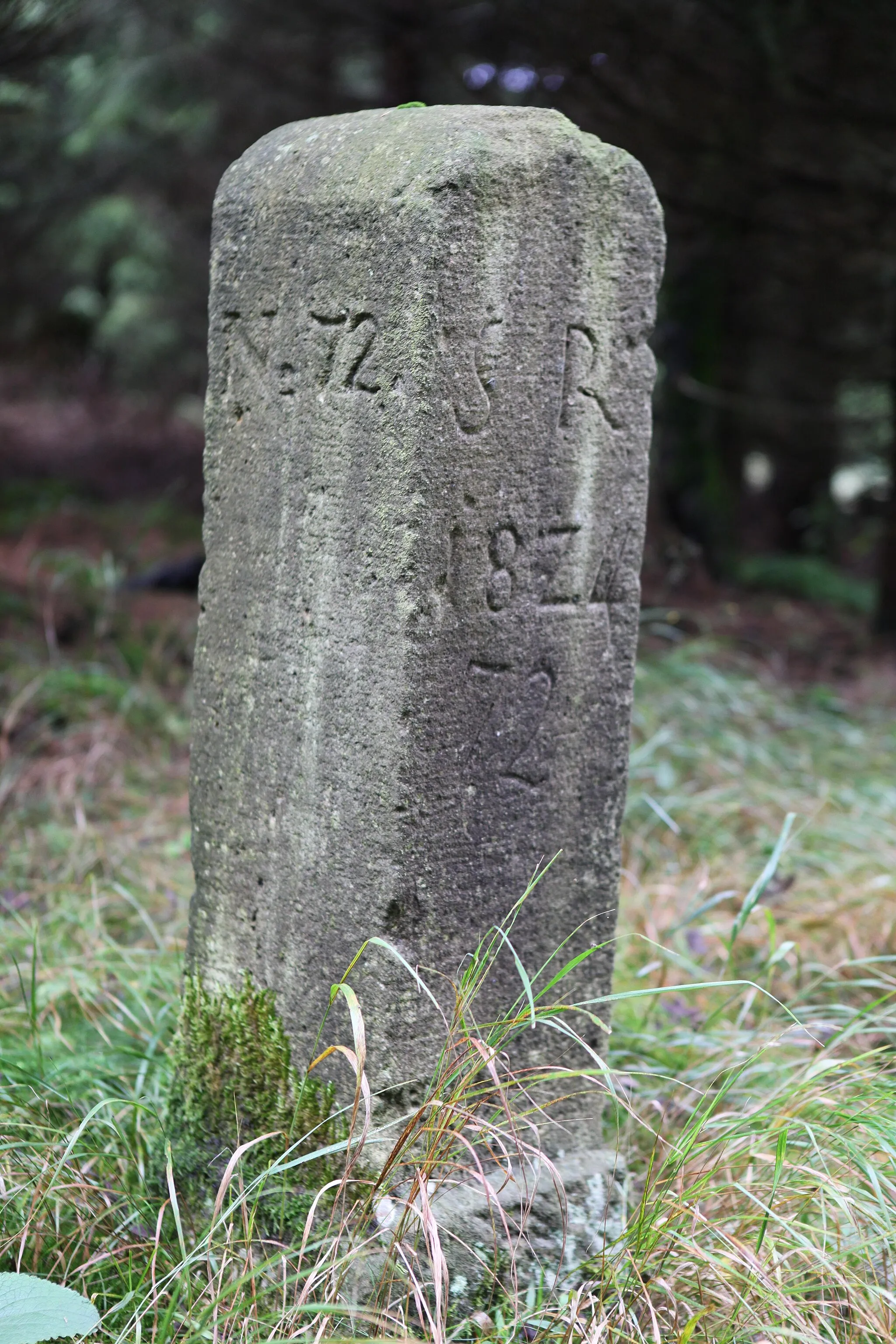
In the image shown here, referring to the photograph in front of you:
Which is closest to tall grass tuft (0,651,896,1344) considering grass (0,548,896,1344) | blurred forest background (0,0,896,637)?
grass (0,548,896,1344)

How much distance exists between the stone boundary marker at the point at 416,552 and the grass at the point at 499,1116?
0.21 meters

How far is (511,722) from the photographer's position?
176cm

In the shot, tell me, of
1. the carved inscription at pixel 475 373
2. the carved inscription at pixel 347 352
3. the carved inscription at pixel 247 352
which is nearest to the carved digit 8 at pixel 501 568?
the carved inscription at pixel 475 373

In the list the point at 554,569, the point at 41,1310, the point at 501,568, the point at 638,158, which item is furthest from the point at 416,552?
the point at 638,158

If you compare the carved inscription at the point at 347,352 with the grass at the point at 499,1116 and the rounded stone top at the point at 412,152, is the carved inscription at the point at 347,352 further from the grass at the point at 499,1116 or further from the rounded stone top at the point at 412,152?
the grass at the point at 499,1116

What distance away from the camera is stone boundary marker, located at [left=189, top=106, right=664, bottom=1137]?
1.60m

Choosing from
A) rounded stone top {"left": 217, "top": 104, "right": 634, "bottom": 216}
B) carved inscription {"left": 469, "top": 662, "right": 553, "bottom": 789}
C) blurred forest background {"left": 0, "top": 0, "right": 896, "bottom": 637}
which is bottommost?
carved inscription {"left": 469, "top": 662, "right": 553, "bottom": 789}

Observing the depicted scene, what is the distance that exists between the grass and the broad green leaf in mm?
116

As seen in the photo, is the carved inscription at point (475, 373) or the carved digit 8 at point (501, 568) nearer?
the carved inscription at point (475, 373)

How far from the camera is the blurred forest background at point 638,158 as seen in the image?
5.98 meters

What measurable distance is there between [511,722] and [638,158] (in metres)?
5.80

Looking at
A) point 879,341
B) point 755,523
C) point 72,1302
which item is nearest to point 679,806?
point 72,1302

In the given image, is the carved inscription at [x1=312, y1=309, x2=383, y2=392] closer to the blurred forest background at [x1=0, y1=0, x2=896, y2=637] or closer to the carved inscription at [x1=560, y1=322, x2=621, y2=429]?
the carved inscription at [x1=560, y1=322, x2=621, y2=429]

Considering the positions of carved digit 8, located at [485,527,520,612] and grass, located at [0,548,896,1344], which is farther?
carved digit 8, located at [485,527,520,612]
